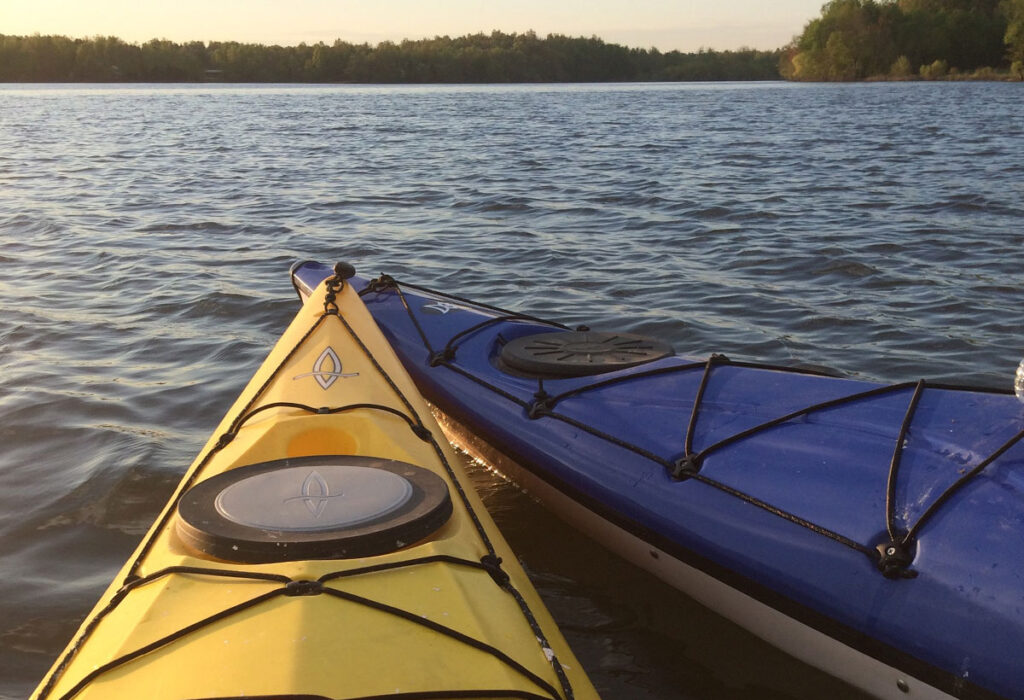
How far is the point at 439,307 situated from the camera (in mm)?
4492

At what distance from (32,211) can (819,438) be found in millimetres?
9928

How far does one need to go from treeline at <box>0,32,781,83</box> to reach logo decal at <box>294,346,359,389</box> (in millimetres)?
63408

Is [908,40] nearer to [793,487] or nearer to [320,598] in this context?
[793,487]

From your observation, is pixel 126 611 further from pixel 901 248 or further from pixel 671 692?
pixel 901 248

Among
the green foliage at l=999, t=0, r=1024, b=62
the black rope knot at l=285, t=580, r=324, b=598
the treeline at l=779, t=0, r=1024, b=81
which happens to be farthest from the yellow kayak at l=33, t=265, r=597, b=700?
the treeline at l=779, t=0, r=1024, b=81

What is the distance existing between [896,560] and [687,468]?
746 mm

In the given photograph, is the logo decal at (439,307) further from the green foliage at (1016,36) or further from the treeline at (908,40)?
the treeline at (908,40)

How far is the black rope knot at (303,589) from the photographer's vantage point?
201cm

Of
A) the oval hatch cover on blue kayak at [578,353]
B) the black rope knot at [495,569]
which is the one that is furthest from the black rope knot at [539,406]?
the black rope knot at [495,569]

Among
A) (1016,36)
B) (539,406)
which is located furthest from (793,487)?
(1016,36)

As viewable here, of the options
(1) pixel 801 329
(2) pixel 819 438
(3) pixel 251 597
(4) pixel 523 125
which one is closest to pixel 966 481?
(2) pixel 819 438

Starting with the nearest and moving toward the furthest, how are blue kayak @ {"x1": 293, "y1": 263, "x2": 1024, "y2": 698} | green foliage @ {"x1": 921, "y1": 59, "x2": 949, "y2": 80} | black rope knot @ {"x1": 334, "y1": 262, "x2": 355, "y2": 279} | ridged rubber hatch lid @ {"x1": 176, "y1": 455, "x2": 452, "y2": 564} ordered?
ridged rubber hatch lid @ {"x1": 176, "y1": 455, "x2": 452, "y2": 564} < blue kayak @ {"x1": 293, "y1": 263, "x2": 1024, "y2": 698} < black rope knot @ {"x1": 334, "y1": 262, "x2": 355, "y2": 279} < green foliage @ {"x1": 921, "y1": 59, "x2": 949, "y2": 80}

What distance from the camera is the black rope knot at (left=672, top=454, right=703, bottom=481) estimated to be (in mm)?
2953

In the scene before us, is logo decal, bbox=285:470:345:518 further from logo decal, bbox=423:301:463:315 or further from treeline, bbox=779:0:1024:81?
treeline, bbox=779:0:1024:81
